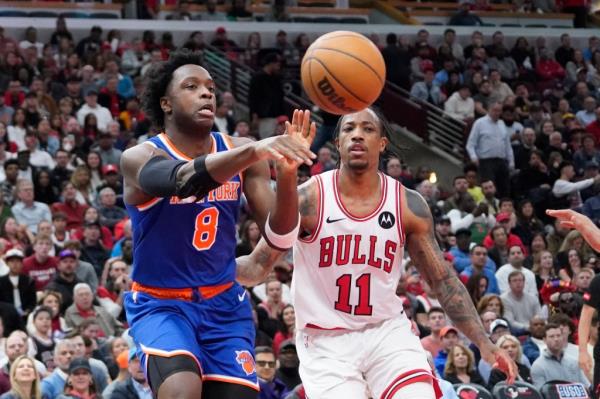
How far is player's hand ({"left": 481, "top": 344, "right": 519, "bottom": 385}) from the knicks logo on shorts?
140 cm

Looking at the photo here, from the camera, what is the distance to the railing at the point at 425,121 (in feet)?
71.5

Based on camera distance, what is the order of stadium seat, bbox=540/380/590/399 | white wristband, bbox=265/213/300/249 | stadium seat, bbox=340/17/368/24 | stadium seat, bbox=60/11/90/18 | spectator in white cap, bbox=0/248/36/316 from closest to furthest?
1. white wristband, bbox=265/213/300/249
2. stadium seat, bbox=540/380/590/399
3. spectator in white cap, bbox=0/248/36/316
4. stadium seat, bbox=60/11/90/18
5. stadium seat, bbox=340/17/368/24

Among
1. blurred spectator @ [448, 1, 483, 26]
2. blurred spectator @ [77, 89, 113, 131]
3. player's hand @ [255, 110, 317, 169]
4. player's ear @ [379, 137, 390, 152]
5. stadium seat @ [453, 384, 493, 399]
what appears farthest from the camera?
blurred spectator @ [448, 1, 483, 26]

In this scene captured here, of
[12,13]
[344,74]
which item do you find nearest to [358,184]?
[344,74]

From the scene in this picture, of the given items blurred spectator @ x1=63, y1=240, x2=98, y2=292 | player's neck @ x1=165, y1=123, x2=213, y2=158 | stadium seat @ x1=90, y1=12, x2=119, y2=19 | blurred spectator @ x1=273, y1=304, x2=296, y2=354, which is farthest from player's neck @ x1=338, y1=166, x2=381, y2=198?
stadium seat @ x1=90, y1=12, x2=119, y2=19

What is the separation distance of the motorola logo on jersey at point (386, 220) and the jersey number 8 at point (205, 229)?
1.14 meters

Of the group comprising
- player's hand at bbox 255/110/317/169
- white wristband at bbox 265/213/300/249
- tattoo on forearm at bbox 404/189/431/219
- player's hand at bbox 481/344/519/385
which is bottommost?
player's hand at bbox 481/344/519/385

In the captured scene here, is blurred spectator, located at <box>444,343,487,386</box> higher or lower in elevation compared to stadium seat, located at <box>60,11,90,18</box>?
lower

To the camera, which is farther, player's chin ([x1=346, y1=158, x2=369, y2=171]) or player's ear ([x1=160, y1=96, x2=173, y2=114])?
player's chin ([x1=346, y1=158, x2=369, y2=171])

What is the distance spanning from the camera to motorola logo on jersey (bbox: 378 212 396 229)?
707cm

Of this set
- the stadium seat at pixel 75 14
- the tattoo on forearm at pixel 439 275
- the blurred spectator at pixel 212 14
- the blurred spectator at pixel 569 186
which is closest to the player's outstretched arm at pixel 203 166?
the tattoo on forearm at pixel 439 275

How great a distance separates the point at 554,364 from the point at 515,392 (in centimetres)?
196

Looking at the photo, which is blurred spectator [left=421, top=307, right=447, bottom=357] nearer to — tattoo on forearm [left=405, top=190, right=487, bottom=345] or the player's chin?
tattoo on forearm [left=405, top=190, right=487, bottom=345]

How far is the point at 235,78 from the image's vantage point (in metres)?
21.8
